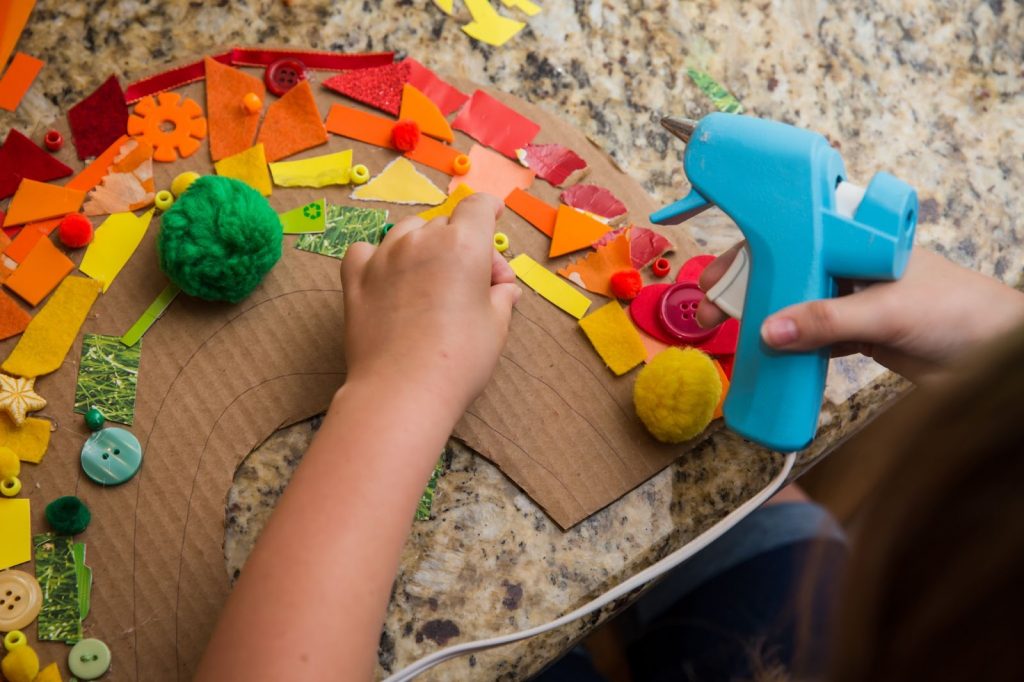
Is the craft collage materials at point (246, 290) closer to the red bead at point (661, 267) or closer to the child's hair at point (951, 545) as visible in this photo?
the red bead at point (661, 267)

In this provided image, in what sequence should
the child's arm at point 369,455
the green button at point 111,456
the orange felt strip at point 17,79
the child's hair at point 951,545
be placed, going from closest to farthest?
1. the child's hair at point 951,545
2. the child's arm at point 369,455
3. the green button at point 111,456
4. the orange felt strip at point 17,79

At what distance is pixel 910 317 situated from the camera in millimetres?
539

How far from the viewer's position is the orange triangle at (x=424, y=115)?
68cm

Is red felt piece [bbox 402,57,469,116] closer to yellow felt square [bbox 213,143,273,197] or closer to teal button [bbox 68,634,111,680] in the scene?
yellow felt square [bbox 213,143,273,197]

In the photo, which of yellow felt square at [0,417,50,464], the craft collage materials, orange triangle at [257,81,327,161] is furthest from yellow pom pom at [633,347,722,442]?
yellow felt square at [0,417,50,464]

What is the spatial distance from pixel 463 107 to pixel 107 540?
0.45 meters

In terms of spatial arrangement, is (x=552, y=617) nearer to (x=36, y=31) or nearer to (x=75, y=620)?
(x=75, y=620)

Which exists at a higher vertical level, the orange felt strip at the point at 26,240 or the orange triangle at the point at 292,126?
the orange triangle at the point at 292,126

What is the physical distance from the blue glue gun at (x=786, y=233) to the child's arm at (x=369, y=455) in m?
0.17

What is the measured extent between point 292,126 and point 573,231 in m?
0.26

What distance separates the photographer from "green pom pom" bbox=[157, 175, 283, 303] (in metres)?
0.58

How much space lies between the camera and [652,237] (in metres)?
A: 0.67

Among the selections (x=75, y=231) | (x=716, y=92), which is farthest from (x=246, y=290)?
(x=716, y=92)

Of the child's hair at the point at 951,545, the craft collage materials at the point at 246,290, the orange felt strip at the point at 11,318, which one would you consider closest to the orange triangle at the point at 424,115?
the craft collage materials at the point at 246,290
